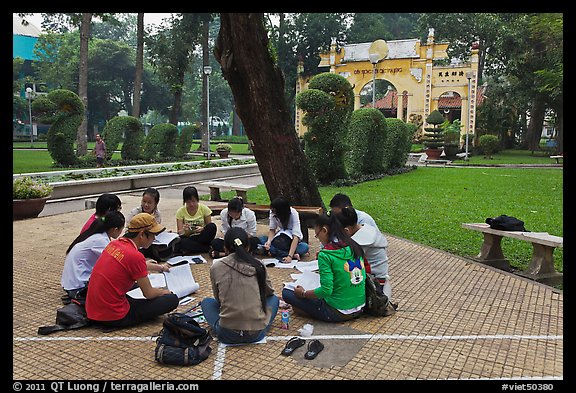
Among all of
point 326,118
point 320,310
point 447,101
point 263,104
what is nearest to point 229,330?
point 320,310

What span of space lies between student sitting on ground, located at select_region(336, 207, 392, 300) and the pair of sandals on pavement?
3.73ft

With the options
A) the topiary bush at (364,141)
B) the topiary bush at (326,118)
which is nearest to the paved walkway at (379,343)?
the topiary bush at (326,118)

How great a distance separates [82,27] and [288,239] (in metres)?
20.0

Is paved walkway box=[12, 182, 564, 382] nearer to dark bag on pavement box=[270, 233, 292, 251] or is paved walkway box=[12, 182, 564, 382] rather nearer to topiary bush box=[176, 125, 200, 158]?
dark bag on pavement box=[270, 233, 292, 251]

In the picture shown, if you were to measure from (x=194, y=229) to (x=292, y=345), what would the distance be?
3.52m

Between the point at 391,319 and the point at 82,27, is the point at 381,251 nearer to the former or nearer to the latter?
the point at 391,319

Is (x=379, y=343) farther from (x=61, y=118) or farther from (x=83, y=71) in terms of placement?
(x=83, y=71)

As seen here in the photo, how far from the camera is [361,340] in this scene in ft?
14.6

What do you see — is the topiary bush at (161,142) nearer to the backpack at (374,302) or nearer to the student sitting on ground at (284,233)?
the student sitting on ground at (284,233)

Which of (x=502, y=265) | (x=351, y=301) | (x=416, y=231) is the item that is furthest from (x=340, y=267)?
(x=416, y=231)

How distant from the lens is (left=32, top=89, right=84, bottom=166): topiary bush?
19.0 metres

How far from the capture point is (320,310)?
480 centimetres

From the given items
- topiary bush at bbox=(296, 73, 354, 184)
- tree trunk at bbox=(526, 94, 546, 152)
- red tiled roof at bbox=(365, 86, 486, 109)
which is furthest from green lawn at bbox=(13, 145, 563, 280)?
red tiled roof at bbox=(365, 86, 486, 109)

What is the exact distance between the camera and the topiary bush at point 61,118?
1897cm
